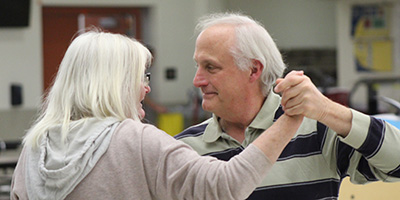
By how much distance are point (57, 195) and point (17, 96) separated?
803 centimetres

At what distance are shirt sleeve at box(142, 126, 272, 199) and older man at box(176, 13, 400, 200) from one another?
30 cm

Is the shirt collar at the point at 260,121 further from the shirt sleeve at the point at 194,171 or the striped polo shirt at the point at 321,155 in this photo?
the shirt sleeve at the point at 194,171

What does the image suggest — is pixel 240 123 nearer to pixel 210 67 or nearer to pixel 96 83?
pixel 210 67

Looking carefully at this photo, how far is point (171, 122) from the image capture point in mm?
9930

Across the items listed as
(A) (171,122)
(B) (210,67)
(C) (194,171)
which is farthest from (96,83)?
(A) (171,122)

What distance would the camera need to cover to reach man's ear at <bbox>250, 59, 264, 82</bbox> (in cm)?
203

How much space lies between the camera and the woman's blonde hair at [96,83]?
5.20 ft

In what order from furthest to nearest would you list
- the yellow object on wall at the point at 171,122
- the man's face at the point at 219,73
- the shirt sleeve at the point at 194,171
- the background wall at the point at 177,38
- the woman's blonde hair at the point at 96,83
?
1. the yellow object on wall at the point at 171,122
2. the background wall at the point at 177,38
3. the man's face at the point at 219,73
4. the woman's blonde hair at the point at 96,83
5. the shirt sleeve at the point at 194,171

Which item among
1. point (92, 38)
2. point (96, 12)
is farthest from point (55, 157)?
point (96, 12)

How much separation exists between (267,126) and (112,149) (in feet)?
2.08

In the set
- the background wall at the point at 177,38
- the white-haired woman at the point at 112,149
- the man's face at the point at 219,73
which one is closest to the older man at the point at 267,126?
the man's face at the point at 219,73

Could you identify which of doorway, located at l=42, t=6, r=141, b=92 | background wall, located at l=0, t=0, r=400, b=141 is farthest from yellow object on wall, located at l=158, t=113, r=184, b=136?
doorway, located at l=42, t=6, r=141, b=92

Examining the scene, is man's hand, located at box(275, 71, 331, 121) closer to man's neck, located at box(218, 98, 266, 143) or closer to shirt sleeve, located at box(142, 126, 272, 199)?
shirt sleeve, located at box(142, 126, 272, 199)

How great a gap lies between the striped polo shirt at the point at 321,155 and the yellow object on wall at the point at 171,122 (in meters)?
7.88
